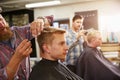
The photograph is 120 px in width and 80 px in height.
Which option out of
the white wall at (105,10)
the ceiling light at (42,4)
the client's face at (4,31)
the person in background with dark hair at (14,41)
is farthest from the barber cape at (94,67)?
the ceiling light at (42,4)

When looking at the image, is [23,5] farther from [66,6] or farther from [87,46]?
[87,46]

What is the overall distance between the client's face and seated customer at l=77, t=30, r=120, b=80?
1987mm

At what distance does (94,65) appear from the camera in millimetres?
3742

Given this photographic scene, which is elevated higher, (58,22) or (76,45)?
(58,22)

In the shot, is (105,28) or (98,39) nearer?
(98,39)

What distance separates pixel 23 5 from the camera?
26.9ft

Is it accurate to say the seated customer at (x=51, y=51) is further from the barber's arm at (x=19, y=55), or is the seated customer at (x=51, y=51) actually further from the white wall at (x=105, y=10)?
the white wall at (x=105, y=10)

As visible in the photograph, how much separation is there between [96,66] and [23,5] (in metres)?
5.07

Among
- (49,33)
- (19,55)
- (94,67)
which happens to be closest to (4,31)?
(49,33)

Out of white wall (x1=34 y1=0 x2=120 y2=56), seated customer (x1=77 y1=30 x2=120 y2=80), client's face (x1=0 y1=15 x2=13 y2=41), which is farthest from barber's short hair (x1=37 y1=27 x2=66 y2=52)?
white wall (x1=34 y1=0 x2=120 y2=56)

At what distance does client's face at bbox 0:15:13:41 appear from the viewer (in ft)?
5.98

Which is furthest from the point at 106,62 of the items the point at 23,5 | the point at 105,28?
the point at 23,5

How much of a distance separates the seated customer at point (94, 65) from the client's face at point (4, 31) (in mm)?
1987

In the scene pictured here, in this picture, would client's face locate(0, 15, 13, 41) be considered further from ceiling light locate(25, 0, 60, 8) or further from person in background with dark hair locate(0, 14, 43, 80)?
ceiling light locate(25, 0, 60, 8)
